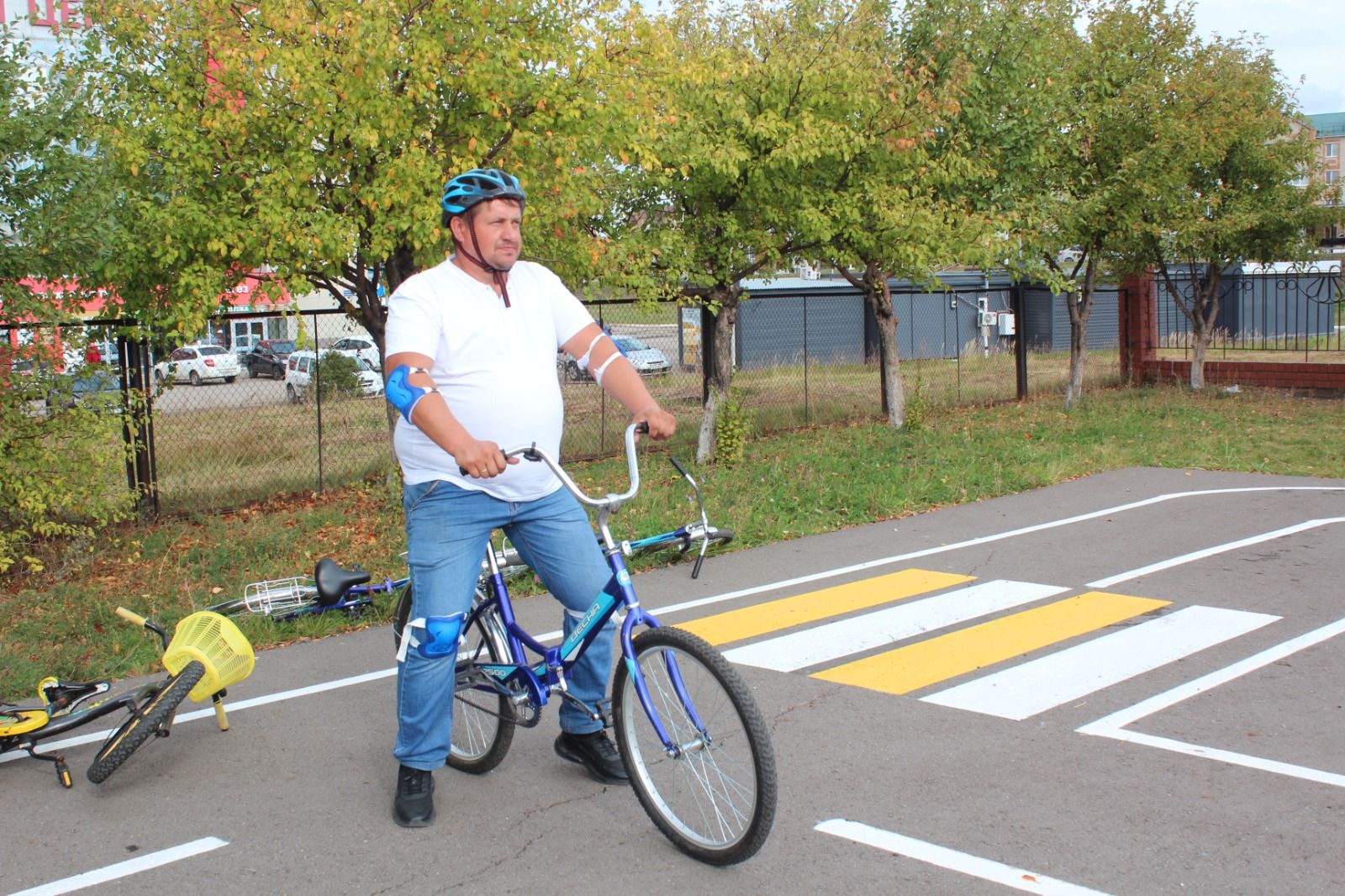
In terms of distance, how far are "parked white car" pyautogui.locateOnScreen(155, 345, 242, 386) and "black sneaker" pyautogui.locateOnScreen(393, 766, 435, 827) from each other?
23.4ft

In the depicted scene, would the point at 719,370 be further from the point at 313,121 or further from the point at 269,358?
the point at 313,121

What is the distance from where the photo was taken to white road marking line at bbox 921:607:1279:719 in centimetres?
539

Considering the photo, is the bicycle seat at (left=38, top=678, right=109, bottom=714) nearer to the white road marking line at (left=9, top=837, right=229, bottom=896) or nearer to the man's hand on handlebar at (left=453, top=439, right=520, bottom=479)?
the white road marking line at (left=9, top=837, right=229, bottom=896)

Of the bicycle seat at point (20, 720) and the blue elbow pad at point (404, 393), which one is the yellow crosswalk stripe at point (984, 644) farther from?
the bicycle seat at point (20, 720)

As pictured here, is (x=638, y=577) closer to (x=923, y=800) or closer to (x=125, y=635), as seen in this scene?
(x=125, y=635)

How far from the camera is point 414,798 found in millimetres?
4309

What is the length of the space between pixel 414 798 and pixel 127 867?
3.05 ft

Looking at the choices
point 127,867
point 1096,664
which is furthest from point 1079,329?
point 127,867

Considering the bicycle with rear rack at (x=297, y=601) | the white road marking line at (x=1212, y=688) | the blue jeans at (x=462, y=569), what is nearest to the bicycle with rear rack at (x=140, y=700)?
the blue jeans at (x=462, y=569)

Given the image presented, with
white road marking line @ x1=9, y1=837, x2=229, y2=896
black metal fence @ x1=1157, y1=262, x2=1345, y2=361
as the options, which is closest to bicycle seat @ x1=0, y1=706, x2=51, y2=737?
white road marking line @ x1=9, y1=837, x2=229, y2=896

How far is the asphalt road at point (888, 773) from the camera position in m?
3.88

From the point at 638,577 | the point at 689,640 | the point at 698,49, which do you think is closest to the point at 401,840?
the point at 689,640

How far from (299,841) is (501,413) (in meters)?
1.60

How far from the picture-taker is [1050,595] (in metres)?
7.30
